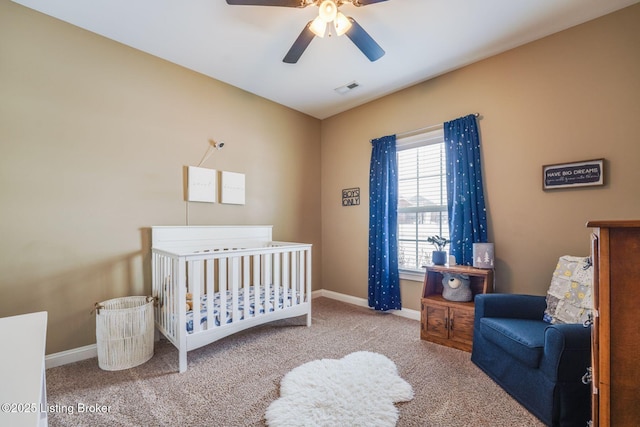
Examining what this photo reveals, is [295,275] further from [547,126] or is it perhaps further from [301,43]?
[547,126]

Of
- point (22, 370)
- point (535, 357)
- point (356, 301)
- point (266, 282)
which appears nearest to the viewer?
point (22, 370)

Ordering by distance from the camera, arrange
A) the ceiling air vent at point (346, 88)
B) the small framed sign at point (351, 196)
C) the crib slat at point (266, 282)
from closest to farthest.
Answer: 1. the crib slat at point (266, 282)
2. the ceiling air vent at point (346, 88)
3. the small framed sign at point (351, 196)

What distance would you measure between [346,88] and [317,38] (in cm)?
92

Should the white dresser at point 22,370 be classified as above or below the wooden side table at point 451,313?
above

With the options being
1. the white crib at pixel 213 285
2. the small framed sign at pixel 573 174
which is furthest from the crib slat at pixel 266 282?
the small framed sign at pixel 573 174

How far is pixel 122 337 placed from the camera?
78.0 inches

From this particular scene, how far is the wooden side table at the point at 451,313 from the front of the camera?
2.28 metres

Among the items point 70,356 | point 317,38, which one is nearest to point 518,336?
point 317,38

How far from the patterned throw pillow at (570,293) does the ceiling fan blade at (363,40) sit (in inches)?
80.3

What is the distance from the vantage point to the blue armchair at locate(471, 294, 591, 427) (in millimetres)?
1383

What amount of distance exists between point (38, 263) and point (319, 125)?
11.2ft

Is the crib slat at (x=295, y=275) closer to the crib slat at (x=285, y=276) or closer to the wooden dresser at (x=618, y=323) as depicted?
the crib slat at (x=285, y=276)

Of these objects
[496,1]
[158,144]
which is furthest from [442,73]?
[158,144]

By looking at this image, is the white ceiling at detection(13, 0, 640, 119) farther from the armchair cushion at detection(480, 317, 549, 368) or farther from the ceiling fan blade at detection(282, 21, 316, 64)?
the armchair cushion at detection(480, 317, 549, 368)
